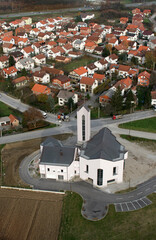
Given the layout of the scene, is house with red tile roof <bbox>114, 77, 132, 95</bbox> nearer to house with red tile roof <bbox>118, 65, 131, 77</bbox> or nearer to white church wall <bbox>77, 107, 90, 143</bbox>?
house with red tile roof <bbox>118, 65, 131, 77</bbox>

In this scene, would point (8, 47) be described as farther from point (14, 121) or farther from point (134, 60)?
point (14, 121)

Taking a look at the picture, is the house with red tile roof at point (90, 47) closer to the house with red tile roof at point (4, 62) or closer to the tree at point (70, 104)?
the house with red tile roof at point (4, 62)

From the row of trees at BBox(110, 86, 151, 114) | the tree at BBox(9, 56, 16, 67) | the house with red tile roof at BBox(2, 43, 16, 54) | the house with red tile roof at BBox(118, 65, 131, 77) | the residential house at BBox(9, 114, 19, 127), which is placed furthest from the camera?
the house with red tile roof at BBox(2, 43, 16, 54)

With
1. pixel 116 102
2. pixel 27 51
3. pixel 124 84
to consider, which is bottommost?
pixel 116 102

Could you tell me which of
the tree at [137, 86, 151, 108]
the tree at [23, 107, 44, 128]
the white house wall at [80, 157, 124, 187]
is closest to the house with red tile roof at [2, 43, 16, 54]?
the tree at [23, 107, 44, 128]

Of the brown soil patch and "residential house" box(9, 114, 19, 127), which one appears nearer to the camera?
the brown soil patch

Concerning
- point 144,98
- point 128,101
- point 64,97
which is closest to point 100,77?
point 64,97
